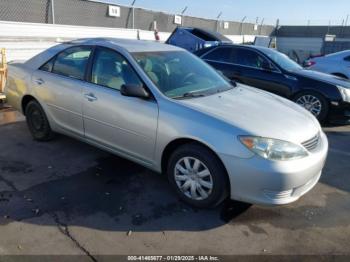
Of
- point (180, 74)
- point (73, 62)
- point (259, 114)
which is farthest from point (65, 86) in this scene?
point (259, 114)

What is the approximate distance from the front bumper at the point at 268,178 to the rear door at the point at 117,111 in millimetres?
946

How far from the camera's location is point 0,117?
249 inches

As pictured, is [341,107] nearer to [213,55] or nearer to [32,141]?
[213,55]

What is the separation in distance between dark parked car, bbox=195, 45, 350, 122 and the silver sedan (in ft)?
9.47

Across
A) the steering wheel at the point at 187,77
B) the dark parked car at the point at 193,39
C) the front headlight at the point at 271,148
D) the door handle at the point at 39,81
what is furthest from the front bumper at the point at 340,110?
the dark parked car at the point at 193,39

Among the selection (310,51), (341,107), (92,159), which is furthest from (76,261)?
(310,51)

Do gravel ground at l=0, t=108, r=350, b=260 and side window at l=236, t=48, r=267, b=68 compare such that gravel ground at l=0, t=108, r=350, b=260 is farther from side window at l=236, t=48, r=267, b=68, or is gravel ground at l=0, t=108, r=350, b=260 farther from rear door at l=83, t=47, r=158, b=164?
side window at l=236, t=48, r=267, b=68

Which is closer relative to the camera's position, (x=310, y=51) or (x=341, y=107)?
(x=341, y=107)

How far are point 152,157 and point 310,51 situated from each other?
22.1 meters

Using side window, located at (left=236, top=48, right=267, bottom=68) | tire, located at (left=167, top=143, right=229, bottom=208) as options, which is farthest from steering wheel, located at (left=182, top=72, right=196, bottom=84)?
side window, located at (left=236, top=48, right=267, bottom=68)

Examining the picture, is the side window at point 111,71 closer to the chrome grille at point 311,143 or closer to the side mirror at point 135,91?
the side mirror at point 135,91

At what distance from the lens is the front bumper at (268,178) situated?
2979mm

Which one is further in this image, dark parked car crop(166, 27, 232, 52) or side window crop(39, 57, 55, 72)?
dark parked car crop(166, 27, 232, 52)

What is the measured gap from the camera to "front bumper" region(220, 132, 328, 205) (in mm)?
2979
